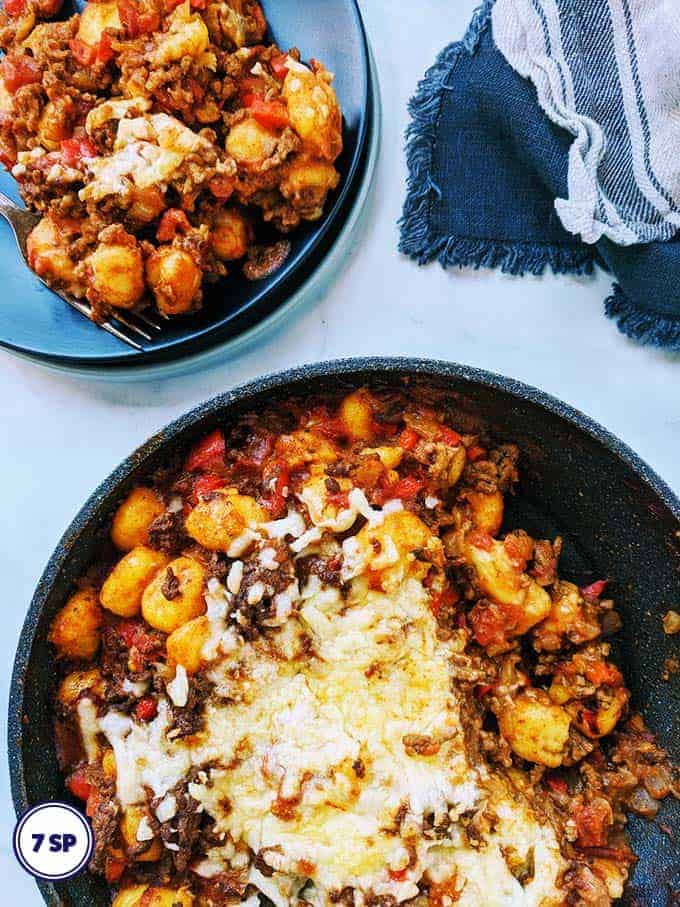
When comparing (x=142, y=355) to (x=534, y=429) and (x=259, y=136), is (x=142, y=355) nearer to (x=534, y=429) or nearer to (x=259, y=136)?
(x=259, y=136)

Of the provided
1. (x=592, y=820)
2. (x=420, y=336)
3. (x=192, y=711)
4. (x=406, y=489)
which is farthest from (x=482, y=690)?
(x=420, y=336)

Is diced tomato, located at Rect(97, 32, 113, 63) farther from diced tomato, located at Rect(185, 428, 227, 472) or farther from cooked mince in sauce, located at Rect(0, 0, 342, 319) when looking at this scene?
diced tomato, located at Rect(185, 428, 227, 472)

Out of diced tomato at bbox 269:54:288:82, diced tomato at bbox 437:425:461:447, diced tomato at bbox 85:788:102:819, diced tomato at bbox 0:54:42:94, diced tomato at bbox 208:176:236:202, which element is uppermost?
diced tomato at bbox 269:54:288:82

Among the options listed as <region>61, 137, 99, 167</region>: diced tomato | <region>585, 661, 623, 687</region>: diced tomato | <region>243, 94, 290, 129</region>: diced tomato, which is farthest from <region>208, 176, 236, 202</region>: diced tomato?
<region>585, 661, 623, 687</region>: diced tomato

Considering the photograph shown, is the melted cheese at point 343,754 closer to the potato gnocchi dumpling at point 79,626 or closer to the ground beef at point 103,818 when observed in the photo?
the ground beef at point 103,818

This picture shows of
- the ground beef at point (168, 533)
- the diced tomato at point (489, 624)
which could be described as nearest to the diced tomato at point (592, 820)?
the diced tomato at point (489, 624)

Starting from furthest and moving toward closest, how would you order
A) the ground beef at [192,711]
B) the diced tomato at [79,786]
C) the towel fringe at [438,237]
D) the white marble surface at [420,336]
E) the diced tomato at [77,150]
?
the white marble surface at [420,336] < the towel fringe at [438,237] < the diced tomato at [77,150] < the diced tomato at [79,786] < the ground beef at [192,711]

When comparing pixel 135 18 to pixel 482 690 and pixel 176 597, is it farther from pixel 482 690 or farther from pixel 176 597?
pixel 482 690
